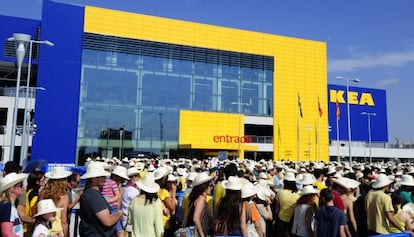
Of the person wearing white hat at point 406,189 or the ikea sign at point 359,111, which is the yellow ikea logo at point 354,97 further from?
the person wearing white hat at point 406,189

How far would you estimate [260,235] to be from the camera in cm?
520

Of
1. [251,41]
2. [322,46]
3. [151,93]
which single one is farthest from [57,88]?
[322,46]

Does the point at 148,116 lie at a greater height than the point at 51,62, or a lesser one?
lesser


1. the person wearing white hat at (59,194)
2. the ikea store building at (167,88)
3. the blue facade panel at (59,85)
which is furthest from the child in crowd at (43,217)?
the blue facade panel at (59,85)

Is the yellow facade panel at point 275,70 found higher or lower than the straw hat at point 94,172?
higher

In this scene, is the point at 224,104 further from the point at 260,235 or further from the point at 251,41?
the point at 260,235

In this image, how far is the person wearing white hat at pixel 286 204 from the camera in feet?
20.5

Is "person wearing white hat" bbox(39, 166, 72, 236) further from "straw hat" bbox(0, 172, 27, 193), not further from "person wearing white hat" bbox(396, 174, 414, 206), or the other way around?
"person wearing white hat" bbox(396, 174, 414, 206)

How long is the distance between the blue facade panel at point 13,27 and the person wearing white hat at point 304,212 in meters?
40.6

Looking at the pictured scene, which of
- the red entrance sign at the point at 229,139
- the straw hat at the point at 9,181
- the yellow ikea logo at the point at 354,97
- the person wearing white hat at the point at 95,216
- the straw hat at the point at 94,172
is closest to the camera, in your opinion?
the straw hat at the point at 9,181

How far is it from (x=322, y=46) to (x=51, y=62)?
3643 centimetres

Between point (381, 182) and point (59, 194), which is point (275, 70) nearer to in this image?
point (381, 182)

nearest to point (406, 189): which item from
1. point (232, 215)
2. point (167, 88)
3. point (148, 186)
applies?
point (232, 215)

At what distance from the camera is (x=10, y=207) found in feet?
13.2
